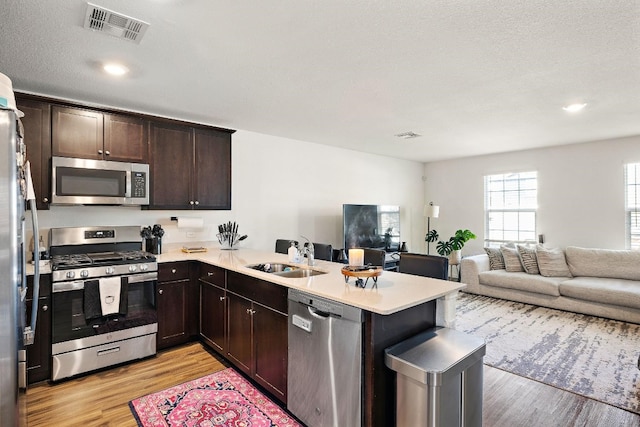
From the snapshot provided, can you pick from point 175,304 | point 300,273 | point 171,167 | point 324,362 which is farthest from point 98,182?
point 324,362

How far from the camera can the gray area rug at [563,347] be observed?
2682mm

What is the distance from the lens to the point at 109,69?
2.58m

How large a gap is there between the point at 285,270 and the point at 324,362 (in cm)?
116

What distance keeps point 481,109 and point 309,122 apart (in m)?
1.94

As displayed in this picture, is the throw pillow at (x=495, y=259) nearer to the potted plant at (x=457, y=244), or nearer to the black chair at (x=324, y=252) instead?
the potted plant at (x=457, y=244)

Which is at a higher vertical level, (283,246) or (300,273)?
(283,246)

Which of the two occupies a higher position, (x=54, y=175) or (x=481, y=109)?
(x=481, y=109)

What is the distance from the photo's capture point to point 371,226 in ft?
18.5

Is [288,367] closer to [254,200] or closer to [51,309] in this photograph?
[51,309]

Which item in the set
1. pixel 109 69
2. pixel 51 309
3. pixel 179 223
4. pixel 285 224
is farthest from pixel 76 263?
pixel 285 224

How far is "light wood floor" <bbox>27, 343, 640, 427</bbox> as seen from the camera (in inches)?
87.7

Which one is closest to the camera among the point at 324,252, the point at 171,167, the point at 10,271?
the point at 10,271

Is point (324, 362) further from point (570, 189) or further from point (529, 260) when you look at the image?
point (570, 189)

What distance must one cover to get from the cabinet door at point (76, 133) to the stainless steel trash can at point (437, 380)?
125 inches
